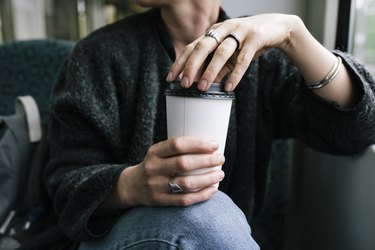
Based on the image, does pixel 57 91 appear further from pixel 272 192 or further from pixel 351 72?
pixel 272 192

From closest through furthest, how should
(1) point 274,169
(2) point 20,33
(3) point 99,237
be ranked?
(3) point 99,237 < (1) point 274,169 < (2) point 20,33

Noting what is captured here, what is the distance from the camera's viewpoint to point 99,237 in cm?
63

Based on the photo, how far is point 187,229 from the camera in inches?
21.1

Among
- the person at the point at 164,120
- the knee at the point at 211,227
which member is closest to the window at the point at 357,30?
the person at the point at 164,120

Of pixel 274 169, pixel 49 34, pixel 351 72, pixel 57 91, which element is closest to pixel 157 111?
pixel 57 91

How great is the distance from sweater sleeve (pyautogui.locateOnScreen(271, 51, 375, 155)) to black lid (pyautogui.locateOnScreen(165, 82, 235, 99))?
0.96 feet

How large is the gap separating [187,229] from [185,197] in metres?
0.05

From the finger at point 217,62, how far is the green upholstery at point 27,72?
784 millimetres

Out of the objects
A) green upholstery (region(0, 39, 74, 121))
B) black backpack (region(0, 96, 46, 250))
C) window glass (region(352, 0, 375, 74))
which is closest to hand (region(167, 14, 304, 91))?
window glass (region(352, 0, 375, 74))

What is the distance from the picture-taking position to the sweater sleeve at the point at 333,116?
2.20 ft

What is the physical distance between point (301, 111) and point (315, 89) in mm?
106

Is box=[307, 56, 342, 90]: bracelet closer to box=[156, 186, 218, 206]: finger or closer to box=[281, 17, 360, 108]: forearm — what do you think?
box=[281, 17, 360, 108]: forearm

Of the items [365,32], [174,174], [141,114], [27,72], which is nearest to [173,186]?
[174,174]

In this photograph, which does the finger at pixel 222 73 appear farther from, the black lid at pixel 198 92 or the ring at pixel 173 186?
the ring at pixel 173 186
